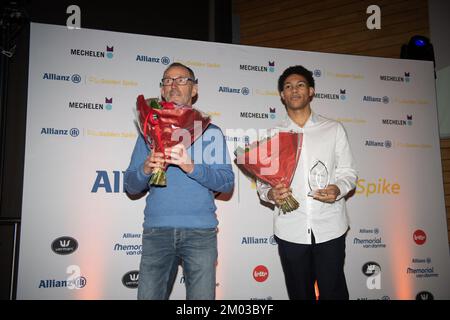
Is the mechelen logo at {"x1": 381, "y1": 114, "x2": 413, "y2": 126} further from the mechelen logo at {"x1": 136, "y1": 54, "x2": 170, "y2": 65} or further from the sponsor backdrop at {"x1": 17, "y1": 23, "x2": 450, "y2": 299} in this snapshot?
the mechelen logo at {"x1": 136, "y1": 54, "x2": 170, "y2": 65}

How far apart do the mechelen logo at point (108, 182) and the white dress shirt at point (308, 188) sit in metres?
1.12

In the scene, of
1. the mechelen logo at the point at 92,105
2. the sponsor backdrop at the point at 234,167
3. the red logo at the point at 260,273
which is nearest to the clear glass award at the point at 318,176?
the sponsor backdrop at the point at 234,167

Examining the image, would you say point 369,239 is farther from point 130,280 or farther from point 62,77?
point 62,77

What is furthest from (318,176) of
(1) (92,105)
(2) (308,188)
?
(1) (92,105)

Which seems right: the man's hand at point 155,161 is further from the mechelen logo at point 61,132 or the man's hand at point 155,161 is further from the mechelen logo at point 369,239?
the mechelen logo at point 369,239

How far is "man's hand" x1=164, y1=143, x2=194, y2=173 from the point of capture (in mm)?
1833

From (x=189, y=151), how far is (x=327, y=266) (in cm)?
124

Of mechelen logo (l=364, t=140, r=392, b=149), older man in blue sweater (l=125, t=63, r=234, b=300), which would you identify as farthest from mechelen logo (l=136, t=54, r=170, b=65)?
mechelen logo (l=364, t=140, r=392, b=149)

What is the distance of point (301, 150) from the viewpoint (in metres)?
2.66

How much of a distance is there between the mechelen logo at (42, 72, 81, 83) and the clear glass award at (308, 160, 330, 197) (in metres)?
1.99

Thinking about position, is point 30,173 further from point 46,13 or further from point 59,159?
point 46,13

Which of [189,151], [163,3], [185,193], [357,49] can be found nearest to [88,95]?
[189,151]
